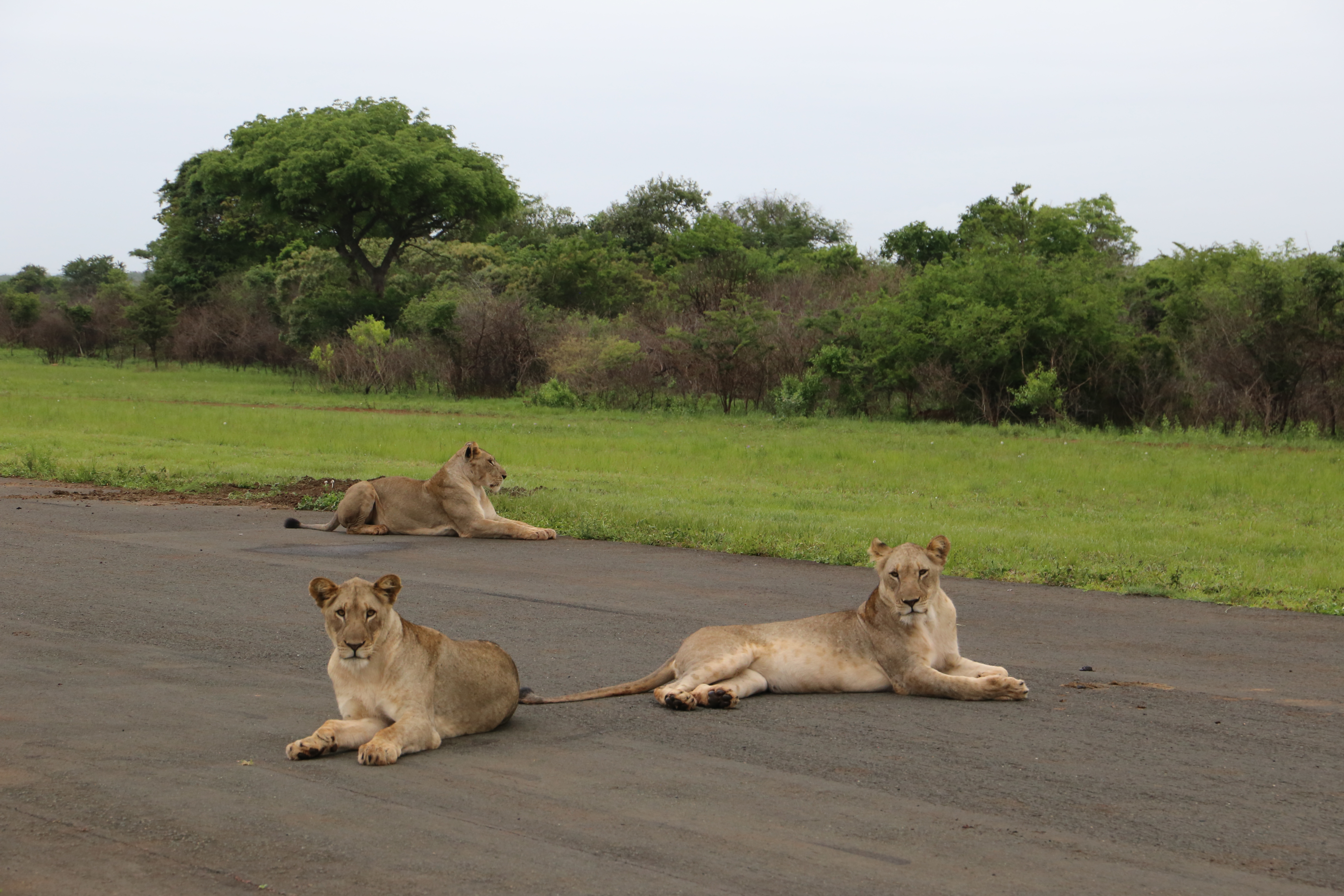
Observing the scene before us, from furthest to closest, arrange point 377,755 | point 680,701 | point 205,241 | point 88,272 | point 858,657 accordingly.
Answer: point 88,272 < point 205,241 < point 858,657 < point 680,701 < point 377,755

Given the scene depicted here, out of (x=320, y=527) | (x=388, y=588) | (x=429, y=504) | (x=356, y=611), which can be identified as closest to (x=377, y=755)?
(x=356, y=611)

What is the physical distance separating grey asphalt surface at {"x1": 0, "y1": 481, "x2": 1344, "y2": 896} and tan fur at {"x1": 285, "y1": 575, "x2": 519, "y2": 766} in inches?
4.7

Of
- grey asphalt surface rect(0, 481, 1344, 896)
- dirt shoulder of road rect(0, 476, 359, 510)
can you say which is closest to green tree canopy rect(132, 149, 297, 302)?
dirt shoulder of road rect(0, 476, 359, 510)

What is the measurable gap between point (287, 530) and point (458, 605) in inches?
200

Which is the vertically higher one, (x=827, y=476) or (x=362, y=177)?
(x=362, y=177)

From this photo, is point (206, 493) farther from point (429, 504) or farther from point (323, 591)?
point (323, 591)

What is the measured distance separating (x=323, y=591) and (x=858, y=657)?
9.78 ft

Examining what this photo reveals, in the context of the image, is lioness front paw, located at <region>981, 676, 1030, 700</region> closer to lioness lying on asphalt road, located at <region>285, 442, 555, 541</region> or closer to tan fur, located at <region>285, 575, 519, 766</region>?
tan fur, located at <region>285, 575, 519, 766</region>

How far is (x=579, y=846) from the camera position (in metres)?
4.80

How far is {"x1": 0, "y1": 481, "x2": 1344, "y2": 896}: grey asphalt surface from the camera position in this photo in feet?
15.2

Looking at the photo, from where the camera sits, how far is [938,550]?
7.13 m

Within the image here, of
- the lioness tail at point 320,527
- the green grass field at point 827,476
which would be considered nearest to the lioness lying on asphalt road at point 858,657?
the green grass field at point 827,476

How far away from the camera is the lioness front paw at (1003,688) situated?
714cm

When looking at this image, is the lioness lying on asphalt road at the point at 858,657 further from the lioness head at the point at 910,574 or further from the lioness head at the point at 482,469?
the lioness head at the point at 482,469
